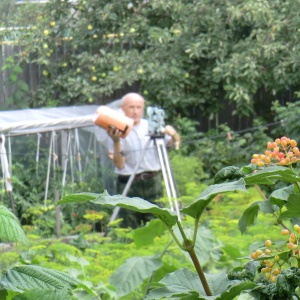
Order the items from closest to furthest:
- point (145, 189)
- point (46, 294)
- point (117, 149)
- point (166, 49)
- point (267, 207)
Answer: point (46, 294), point (267, 207), point (117, 149), point (145, 189), point (166, 49)

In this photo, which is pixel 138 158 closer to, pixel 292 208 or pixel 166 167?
pixel 166 167

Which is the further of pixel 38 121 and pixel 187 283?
pixel 38 121

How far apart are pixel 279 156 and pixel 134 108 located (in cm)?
704

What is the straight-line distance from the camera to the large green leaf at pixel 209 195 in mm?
1133

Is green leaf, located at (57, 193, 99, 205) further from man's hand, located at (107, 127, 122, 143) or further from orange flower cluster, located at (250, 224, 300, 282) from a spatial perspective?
man's hand, located at (107, 127, 122, 143)

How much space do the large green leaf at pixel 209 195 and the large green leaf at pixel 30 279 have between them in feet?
0.63

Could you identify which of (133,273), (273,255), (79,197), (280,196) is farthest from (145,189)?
(79,197)

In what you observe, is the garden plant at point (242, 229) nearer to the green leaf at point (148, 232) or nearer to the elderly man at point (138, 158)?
the green leaf at point (148, 232)

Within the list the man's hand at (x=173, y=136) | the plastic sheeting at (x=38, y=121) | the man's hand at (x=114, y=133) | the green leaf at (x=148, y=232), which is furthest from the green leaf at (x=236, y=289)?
the man's hand at (x=173, y=136)

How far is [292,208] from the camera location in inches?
54.4

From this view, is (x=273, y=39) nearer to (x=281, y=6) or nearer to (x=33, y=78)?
(x=281, y=6)

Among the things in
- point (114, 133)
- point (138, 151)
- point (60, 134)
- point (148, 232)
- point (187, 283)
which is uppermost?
point (187, 283)

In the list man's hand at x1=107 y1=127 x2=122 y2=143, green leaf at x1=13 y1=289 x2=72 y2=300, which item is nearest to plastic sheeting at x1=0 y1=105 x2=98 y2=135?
man's hand at x1=107 y1=127 x2=122 y2=143

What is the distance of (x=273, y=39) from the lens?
10531 mm
